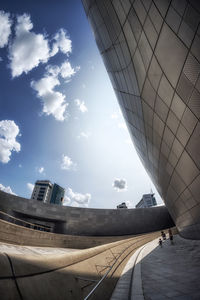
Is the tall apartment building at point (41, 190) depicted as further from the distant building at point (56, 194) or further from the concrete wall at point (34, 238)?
the concrete wall at point (34, 238)

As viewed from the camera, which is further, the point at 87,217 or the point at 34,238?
the point at 87,217

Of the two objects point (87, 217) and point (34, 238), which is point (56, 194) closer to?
point (87, 217)

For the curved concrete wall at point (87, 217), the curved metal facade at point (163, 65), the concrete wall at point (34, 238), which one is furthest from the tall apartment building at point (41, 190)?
the curved metal facade at point (163, 65)

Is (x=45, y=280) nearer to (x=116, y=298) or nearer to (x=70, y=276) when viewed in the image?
(x=70, y=276)

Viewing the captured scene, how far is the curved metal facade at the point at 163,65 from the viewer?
14.0 ft

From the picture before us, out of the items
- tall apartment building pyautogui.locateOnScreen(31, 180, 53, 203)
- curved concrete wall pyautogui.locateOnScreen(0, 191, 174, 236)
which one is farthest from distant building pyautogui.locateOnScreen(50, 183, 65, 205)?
curved concrete wall pyautogui.locateOnScreen(0, 191, 174, 236)

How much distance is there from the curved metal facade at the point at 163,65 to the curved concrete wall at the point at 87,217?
2474cm

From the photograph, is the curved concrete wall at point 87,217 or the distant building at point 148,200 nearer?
the curved concrete wall at point 87,217

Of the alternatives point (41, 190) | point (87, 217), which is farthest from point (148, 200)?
point (87, 217)

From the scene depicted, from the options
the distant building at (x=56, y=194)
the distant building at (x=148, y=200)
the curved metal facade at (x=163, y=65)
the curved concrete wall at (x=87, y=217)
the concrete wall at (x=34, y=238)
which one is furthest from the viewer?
the distant building at (x=56, y=194)

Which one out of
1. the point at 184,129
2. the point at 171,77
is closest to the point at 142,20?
the point at 171,77

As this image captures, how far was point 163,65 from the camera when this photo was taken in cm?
524

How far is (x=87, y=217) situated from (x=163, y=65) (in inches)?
1190

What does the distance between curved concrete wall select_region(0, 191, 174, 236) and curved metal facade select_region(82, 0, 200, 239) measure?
2474 centimetres
